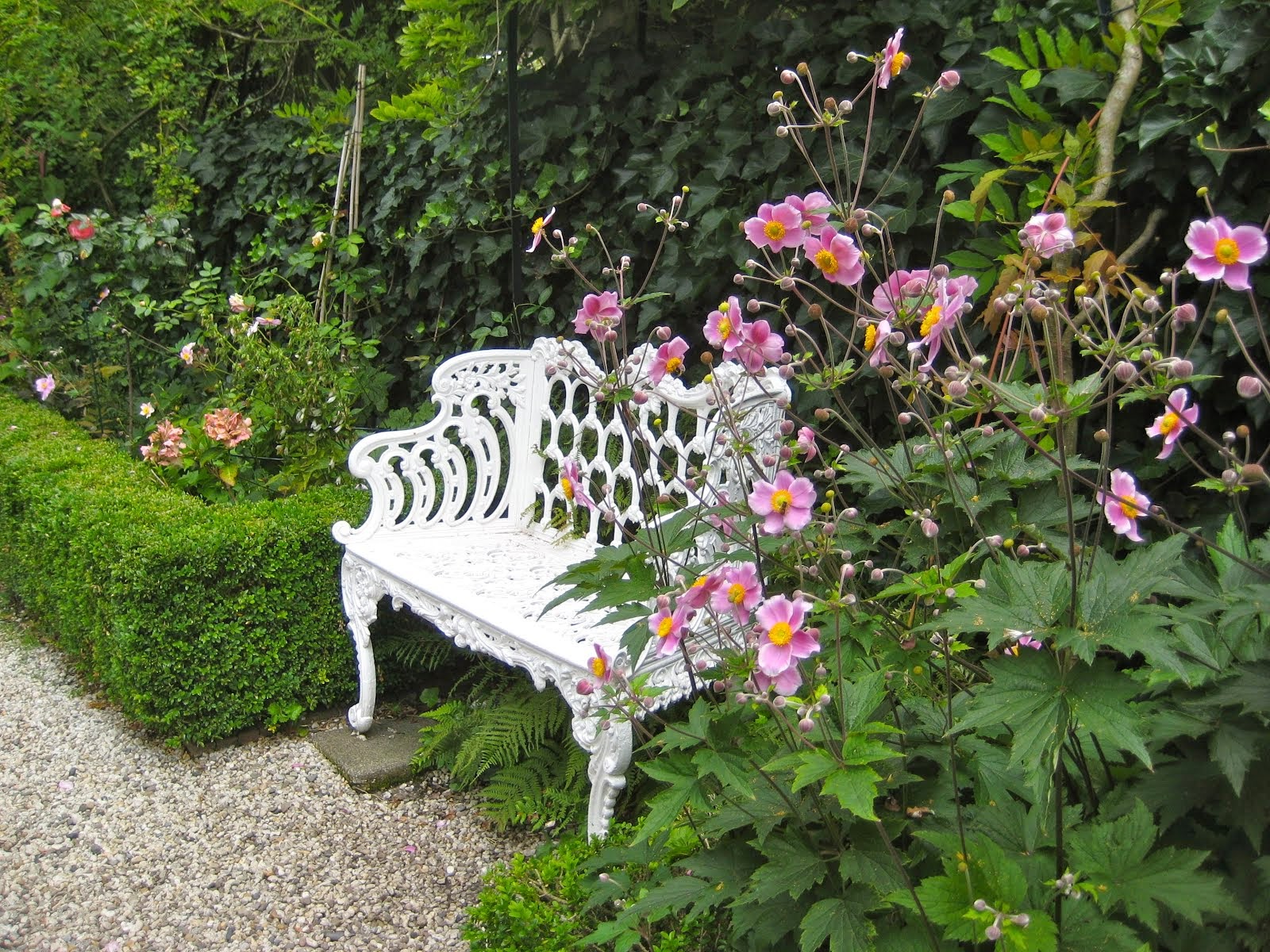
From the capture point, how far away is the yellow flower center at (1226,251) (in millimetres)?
1004

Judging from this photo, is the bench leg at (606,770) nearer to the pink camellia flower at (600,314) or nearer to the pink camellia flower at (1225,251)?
the pink camellia flower at (600,314)

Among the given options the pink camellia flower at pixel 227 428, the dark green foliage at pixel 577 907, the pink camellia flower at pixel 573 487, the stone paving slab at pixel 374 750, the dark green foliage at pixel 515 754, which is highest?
the pink camellia flower at pixel 573 487

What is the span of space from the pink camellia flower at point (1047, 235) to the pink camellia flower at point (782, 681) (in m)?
0.56

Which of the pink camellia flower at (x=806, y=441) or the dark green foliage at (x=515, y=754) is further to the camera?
the dark green foliage at (x=515, y=754)

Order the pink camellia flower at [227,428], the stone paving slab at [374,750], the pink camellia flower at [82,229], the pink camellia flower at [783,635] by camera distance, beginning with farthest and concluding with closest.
A: the pink camellia flower at [82,229]
the pink camellia flower at [227,428]
the stone paving slab at [374,750]
the pink camellia flower at [783,635]

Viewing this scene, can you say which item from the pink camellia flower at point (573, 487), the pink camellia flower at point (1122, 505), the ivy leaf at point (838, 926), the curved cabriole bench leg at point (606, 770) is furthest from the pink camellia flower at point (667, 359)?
the curved cabriole bench leg at point (606, 770)

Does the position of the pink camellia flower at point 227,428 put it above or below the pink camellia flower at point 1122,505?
below

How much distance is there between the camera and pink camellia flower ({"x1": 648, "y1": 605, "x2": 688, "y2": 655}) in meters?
1.17

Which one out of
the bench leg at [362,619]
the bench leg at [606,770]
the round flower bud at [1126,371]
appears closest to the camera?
the round flower bud at [1126,371]

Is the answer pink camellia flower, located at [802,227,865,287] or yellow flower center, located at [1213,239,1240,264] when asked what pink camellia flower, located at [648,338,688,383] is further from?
yellow flower center, located at [1213,239,1240,264]

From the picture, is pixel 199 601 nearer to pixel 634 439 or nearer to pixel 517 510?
pixel 517 510

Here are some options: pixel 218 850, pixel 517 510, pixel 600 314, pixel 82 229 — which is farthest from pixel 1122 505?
pixel 82 229

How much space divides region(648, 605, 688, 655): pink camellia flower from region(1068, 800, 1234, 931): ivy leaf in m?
0.48

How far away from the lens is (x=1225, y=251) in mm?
1005
